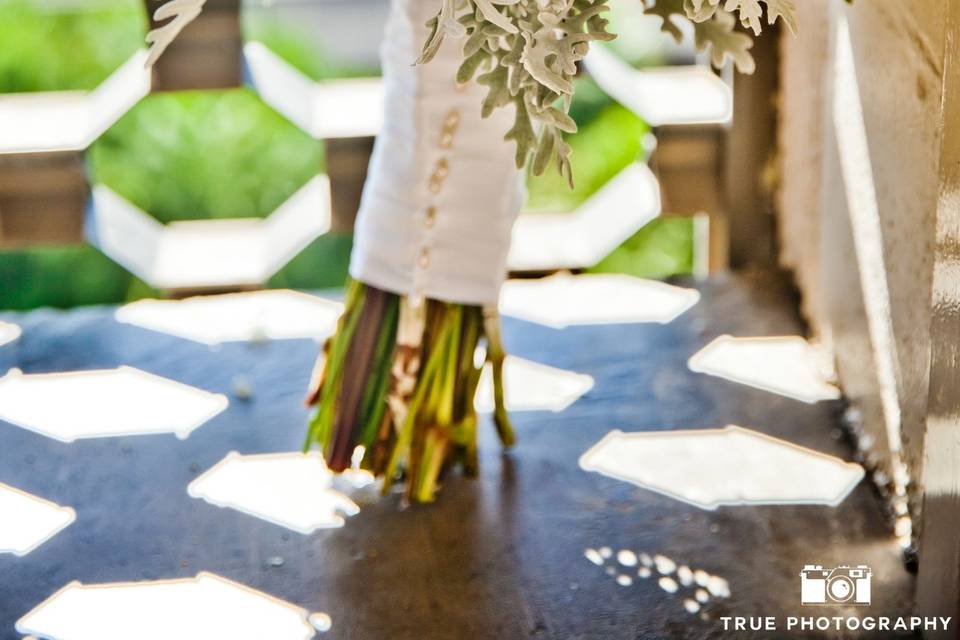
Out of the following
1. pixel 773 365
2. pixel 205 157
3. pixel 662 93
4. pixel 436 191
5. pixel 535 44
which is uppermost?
pixel 535 44

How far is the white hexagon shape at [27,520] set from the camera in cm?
159

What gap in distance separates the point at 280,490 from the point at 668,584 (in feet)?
1.75

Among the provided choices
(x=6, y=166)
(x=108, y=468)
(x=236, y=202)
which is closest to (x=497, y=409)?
(x=108, y=468)

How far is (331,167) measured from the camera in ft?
7.63

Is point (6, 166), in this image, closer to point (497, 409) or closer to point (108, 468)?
point (108, 468)

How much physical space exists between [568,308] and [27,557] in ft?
3.37

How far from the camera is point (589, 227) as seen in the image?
2504 mm

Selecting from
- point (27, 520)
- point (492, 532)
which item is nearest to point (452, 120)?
point (492, 532)

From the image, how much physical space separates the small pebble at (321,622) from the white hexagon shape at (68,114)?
1.20m

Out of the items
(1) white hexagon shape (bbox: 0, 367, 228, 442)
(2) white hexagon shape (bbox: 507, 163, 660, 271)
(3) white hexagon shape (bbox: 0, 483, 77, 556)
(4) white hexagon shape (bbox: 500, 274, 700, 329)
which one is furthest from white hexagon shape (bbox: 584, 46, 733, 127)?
(3) white hexagon shape (bbox: 0, 483, 77, 556)

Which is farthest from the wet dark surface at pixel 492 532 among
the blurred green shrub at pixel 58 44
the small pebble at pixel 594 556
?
the blurred green shrub at pixel 58 44

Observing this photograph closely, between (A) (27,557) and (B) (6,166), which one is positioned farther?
(B) (6,166)

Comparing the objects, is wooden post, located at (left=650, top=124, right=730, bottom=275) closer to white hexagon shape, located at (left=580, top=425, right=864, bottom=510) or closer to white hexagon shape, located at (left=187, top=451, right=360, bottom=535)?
white hexagon shape, located at (left=580, top=425, right=864, bottom=510)

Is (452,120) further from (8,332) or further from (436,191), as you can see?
(8,332)
